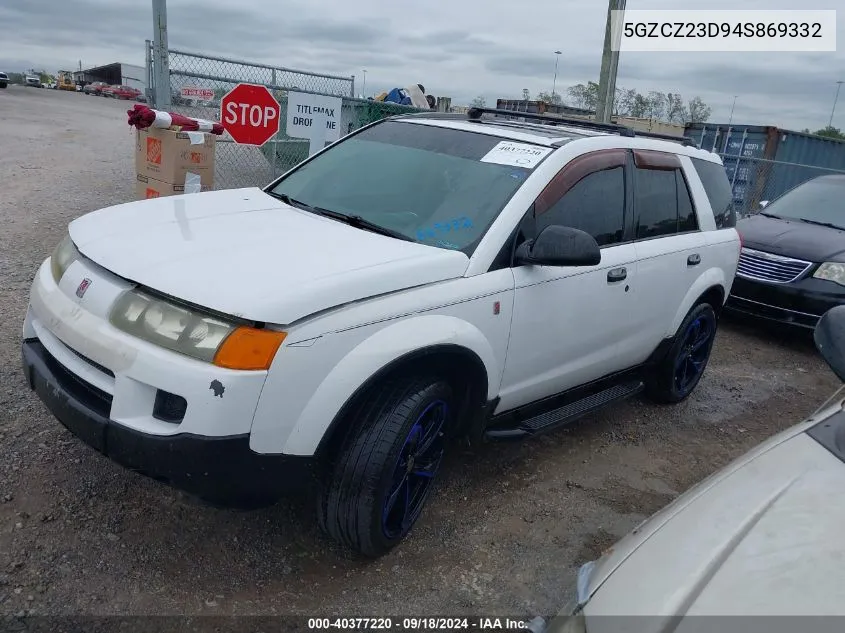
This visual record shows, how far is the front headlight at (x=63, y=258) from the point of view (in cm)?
297

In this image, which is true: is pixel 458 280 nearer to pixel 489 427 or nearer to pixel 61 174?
pixel 489 427

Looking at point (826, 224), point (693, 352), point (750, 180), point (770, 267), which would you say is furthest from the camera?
point (750, 180)

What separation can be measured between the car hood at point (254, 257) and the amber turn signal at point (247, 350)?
0.06 metres

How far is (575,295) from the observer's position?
140 inches

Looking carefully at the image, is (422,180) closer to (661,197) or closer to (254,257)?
(254,257)

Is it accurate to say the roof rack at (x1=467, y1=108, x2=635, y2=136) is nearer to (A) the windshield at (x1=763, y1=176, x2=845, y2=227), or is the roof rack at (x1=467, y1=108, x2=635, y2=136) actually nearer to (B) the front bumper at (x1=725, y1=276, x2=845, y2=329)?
Result: (B) the front bumper at (x1=725, y1=276, x2=845, y2=329)

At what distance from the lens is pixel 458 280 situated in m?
2.99

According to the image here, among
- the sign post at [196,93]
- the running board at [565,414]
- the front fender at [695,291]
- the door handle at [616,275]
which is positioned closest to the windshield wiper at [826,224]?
the front fender at [695,291]

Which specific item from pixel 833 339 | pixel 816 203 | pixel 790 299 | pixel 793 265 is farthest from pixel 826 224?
pixel 833 339

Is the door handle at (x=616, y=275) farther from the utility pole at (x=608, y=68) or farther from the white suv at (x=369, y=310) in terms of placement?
the utility pole at (x=608, y=68)

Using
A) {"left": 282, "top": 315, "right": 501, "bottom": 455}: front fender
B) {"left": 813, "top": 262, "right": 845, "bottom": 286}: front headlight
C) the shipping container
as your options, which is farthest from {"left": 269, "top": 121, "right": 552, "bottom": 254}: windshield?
the shipping container

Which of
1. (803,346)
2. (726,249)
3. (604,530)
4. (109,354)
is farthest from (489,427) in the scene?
(803,346)

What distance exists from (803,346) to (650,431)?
340 cm

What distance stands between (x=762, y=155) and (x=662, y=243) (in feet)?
43.2
